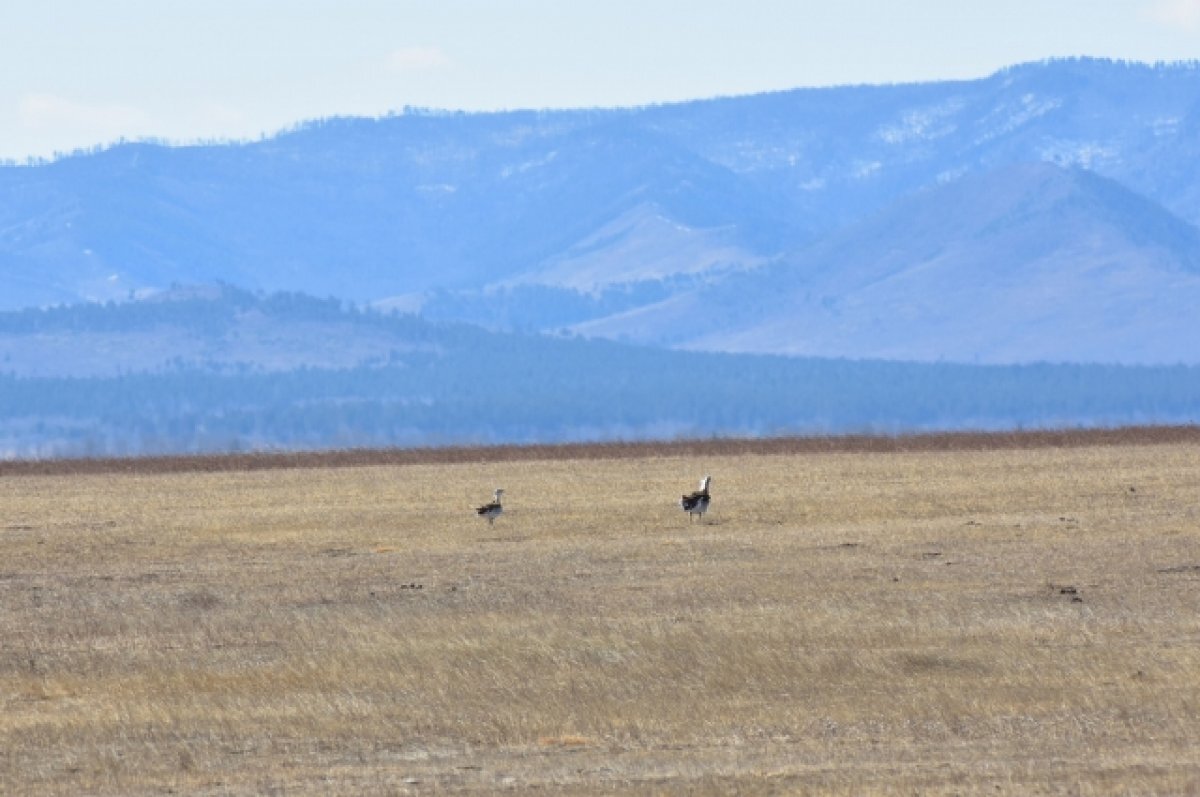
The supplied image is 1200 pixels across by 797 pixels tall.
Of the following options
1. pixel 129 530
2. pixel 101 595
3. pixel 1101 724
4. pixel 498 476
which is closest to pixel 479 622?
pixel 101 595

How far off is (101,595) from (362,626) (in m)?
5.49

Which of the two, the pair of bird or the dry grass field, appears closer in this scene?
the dry grass field

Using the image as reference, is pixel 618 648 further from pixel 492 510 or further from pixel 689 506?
pixel 492 510

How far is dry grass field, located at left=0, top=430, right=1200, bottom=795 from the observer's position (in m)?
17.7

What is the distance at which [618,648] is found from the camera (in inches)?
911

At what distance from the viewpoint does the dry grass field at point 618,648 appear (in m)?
17.7

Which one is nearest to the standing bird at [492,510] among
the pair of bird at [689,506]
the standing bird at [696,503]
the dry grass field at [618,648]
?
the pair of bird at [689,506]

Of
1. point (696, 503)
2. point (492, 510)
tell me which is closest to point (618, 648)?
point (696, 503)

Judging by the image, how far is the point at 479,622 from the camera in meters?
25.6

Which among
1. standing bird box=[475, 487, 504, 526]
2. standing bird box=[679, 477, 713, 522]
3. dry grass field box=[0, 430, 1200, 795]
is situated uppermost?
standing bird box=[679, 477, 713, 522]

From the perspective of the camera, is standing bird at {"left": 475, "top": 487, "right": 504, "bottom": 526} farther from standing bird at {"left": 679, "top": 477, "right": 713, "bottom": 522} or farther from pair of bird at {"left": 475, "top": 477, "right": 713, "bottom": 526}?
standing bird at {"left": 679, "top": 477, "right": 713, "bottom": 522}

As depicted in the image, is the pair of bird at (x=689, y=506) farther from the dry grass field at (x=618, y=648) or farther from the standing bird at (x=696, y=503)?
the dry grass field at (x=618, y=648)

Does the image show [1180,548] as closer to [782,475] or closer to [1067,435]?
[782,475]

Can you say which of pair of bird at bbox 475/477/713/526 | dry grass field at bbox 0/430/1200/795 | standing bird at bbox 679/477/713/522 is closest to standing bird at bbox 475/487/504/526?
pair of bird at bbox 475/477/713/526
